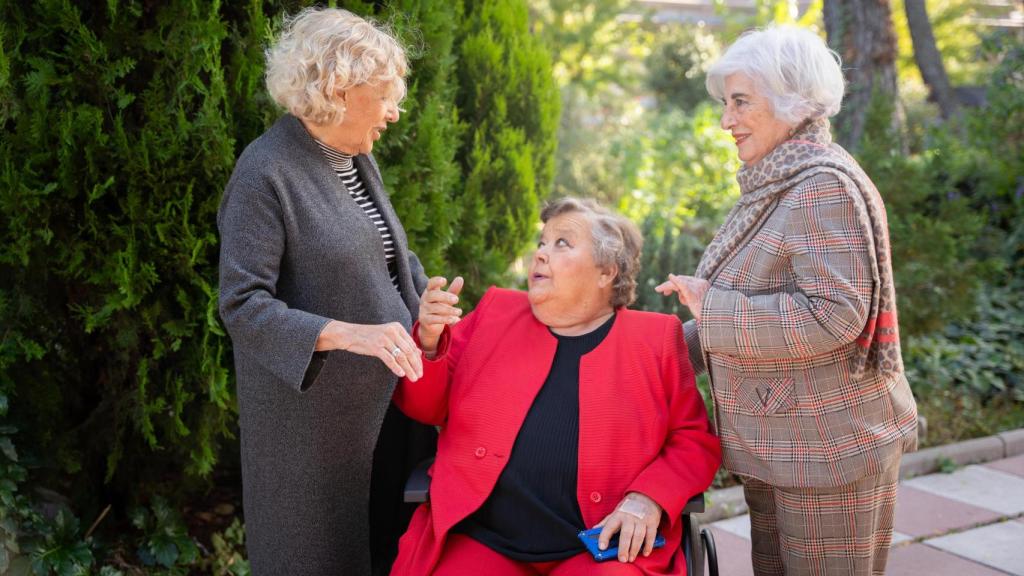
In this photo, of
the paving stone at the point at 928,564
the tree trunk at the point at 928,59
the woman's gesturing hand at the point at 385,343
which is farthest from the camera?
the tree trunk at the point at 928,59

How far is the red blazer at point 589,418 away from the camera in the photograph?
2271 mm

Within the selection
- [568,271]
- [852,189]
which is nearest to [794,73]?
[852,189]

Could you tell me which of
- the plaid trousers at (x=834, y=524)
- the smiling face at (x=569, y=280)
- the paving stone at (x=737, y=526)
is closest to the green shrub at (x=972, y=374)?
the paving stone at (x=737, y=526)

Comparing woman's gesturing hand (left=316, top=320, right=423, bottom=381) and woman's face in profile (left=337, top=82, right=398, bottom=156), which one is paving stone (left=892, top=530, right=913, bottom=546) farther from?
woman's face in profile (left=337, top=82, right=398, bottom=156)

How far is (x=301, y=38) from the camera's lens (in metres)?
2.20

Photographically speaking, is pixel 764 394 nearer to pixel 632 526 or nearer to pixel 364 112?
pixel 632 526

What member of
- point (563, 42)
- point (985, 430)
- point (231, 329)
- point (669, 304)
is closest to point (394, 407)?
point (231, 329)

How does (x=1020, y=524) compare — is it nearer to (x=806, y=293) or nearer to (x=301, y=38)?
(x=806, y=293)

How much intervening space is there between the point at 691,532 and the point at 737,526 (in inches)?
66.9

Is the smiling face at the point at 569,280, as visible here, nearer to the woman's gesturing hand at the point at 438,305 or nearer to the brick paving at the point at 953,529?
the woman's gesturing hand at the point at 438,305

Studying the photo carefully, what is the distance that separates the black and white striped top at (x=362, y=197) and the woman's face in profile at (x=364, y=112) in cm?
5

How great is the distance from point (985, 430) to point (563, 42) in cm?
1235

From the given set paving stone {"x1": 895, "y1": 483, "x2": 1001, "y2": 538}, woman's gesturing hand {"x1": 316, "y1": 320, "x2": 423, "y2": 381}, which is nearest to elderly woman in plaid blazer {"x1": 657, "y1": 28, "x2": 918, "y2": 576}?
woman's gesturing hand {"x1": 316, "y1": 320, "x2": 423, "y2": 381}

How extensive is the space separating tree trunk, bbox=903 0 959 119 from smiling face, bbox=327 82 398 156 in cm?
988
